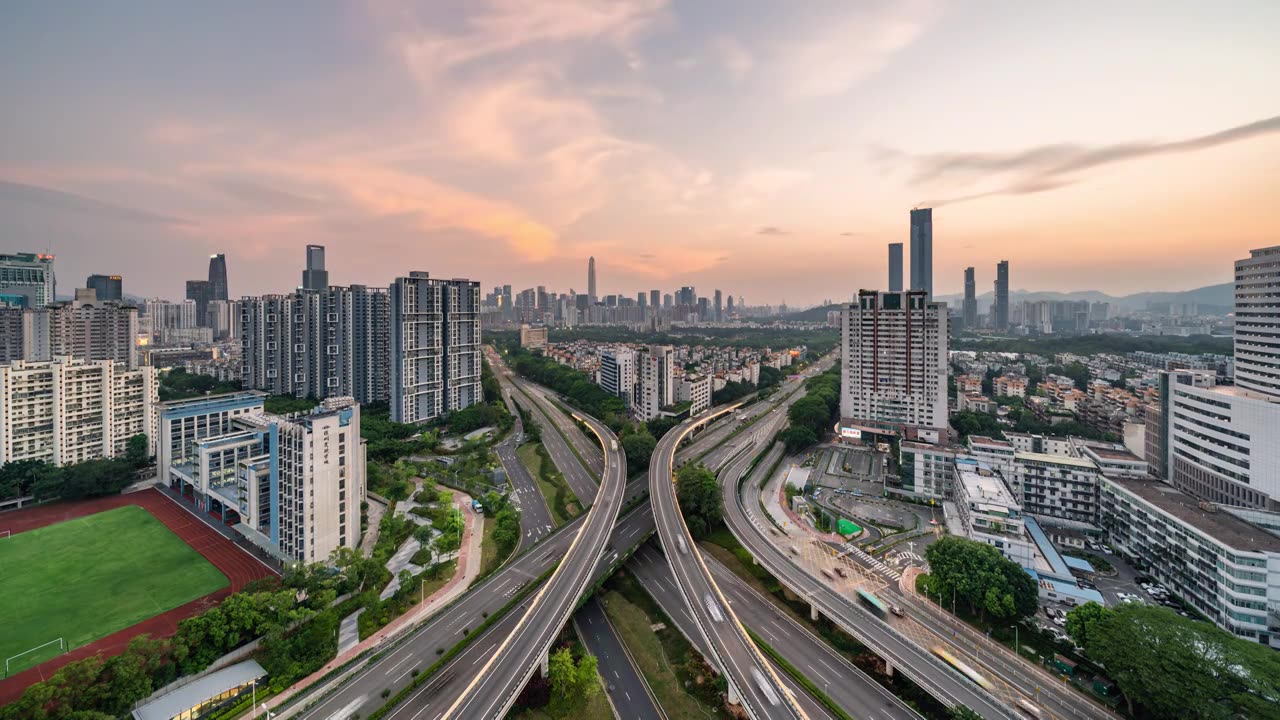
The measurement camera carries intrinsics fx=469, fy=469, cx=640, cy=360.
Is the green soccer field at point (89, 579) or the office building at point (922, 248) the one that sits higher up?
the office building at point (922, 248)

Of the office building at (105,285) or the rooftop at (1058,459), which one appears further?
the office building at (105,285)

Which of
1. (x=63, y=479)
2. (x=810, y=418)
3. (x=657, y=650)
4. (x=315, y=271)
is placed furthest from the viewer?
(x=315, y=271)

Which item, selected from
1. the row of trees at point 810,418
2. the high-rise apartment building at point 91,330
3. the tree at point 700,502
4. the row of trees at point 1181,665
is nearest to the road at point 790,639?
the tree at point 700,502

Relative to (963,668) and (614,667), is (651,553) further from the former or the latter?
(963,668)

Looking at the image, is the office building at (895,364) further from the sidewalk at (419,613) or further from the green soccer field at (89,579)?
the green soccer field at (89,579)

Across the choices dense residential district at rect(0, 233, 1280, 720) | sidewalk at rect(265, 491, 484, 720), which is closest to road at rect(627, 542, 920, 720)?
dense residential district at rect(0, 233, 1280, 720)

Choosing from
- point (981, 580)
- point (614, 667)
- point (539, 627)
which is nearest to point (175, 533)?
point (539, 627)

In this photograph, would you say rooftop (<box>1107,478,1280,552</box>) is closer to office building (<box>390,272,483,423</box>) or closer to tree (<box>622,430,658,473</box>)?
tree (<box>622,430,658,473</box>)

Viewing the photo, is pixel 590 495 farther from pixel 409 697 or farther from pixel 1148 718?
pixel 1148 718
